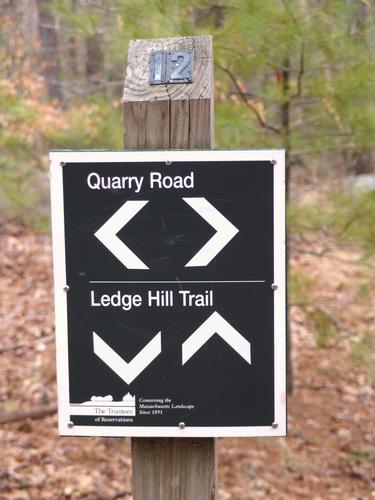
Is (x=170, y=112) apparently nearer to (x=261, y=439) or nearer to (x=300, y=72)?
(x=300, y=72)

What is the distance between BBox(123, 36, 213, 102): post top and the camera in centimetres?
165

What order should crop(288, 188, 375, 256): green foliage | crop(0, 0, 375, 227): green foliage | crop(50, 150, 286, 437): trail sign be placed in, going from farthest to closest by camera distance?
crop(288, 188, 375, 256): green foliage → crop(0, 0, 375, 227): green foliage → crop(50, 150, 286, 437): trail sign

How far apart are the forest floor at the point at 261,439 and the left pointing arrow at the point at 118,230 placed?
2555 mm

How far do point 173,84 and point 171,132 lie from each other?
5.1 inches

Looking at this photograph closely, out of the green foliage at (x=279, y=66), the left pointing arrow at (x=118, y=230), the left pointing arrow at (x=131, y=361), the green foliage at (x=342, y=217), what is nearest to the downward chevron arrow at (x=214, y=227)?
the left pointing arrow at (x=118, y=230)

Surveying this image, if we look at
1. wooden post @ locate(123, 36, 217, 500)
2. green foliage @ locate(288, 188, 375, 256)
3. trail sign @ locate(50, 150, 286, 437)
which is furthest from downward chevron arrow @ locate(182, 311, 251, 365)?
green foliage @ locate(288, 188, 375, 256)

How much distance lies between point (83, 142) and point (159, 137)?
14.1 feet

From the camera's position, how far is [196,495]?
170cm

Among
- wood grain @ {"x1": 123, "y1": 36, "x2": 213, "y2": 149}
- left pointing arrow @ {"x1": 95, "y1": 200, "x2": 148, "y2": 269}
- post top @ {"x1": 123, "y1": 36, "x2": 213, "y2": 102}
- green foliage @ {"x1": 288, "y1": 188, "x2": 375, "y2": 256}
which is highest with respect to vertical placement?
green foliage @ {"x1": 288, "y1": 188, "x2": 375, "y2": 256}

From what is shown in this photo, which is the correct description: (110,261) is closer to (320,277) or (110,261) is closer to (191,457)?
(191,457)

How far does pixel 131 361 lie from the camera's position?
1.62 meters

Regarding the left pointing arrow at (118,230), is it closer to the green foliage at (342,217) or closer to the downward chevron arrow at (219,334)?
the downward chevron arrow at (219,334)

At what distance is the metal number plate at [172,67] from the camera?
1.66m

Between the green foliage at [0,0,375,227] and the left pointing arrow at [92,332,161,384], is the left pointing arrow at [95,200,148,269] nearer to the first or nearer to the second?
the left pointing arrow at [92,332,161,384]
